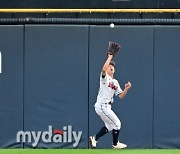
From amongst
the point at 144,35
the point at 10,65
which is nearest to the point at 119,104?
the point at 144,35

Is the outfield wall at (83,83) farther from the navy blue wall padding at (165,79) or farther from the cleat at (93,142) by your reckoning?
the cleat at (93,142)

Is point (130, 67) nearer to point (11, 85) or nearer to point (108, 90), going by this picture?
point (108, 90)

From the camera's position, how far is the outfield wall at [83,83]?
35.1 feet

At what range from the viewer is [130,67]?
10688mm

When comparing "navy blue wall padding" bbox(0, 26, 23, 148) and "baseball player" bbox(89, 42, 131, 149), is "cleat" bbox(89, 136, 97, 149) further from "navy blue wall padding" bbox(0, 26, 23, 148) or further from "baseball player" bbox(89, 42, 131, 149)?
"navy blue wall padding" bbox(0, 26, 23, 148)

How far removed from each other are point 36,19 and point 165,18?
85.5 inches

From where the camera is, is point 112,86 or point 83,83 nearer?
point 112,86

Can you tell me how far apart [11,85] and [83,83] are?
1198mm

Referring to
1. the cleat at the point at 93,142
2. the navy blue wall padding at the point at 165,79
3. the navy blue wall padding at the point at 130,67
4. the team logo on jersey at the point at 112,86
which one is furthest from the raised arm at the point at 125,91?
the cleat at the point at 93,142

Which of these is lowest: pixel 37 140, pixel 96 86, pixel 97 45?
pixel 37 140

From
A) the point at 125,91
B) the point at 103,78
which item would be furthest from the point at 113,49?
the point at 125,91

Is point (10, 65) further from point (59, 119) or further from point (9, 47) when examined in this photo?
point (59, 119)

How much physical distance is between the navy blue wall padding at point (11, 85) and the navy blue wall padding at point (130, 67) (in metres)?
1.18
